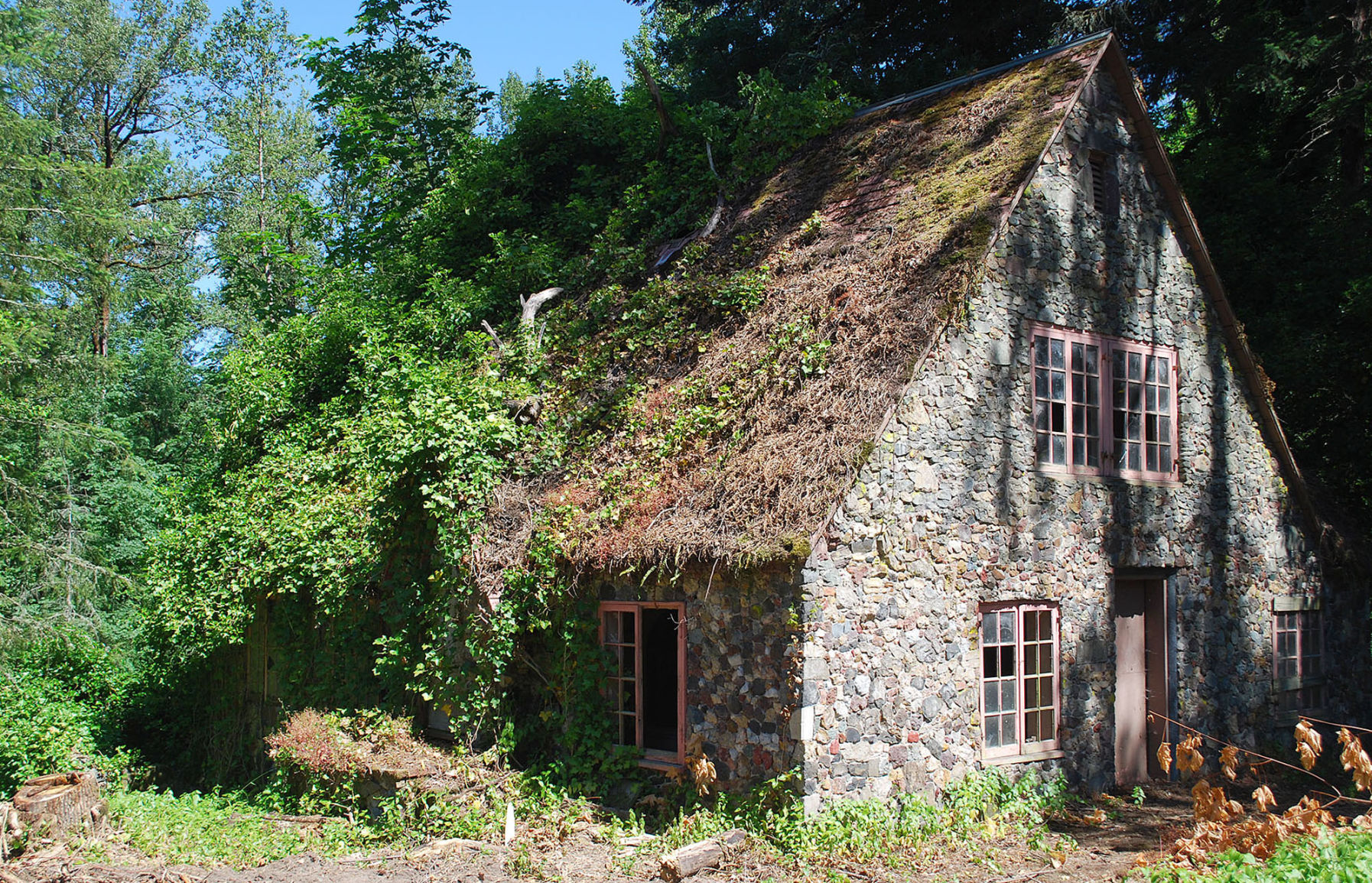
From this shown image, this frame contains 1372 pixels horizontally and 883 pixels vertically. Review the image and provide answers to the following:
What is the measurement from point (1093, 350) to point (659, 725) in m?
6.70

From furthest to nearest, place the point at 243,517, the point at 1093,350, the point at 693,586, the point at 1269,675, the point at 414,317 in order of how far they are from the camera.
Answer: the point at 414,317 < the point at 243,517 < the point at 1269,675 < the point at 1093,350 < the point at 693,586

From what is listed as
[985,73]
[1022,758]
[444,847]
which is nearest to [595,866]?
[444,847]

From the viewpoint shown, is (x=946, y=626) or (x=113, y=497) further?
(x=113, y=497)

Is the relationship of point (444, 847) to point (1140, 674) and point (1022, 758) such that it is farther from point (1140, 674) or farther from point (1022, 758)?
point (1140, 674)

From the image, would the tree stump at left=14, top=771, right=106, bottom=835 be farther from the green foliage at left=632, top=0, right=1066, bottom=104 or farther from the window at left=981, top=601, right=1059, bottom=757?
the green foliage at left=632, top=0, right=1066, bottom=104

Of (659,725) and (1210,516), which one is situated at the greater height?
(1210,516)

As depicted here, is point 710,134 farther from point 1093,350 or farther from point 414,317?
point 1093,350

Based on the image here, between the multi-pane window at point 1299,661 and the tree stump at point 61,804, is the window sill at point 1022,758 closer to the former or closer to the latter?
the multi-pane window at point 1299,661

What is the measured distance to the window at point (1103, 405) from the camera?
35.1 ft

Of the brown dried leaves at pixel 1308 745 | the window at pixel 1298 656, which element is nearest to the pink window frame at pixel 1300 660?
the window at pixel 1298 656

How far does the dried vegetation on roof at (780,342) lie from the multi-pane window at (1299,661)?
6477 millimetres

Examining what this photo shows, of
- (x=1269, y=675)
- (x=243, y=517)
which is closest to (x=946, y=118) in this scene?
(x=1269, y=675)

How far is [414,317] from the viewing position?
1534cm

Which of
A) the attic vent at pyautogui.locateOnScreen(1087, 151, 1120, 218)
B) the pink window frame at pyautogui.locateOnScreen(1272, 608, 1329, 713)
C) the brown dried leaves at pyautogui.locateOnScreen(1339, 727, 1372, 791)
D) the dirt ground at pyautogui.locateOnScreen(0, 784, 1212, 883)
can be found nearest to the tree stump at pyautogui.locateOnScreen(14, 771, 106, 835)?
the dirt ground at pyautogui.locateOnScreen(0, 784, 1212, 883)
